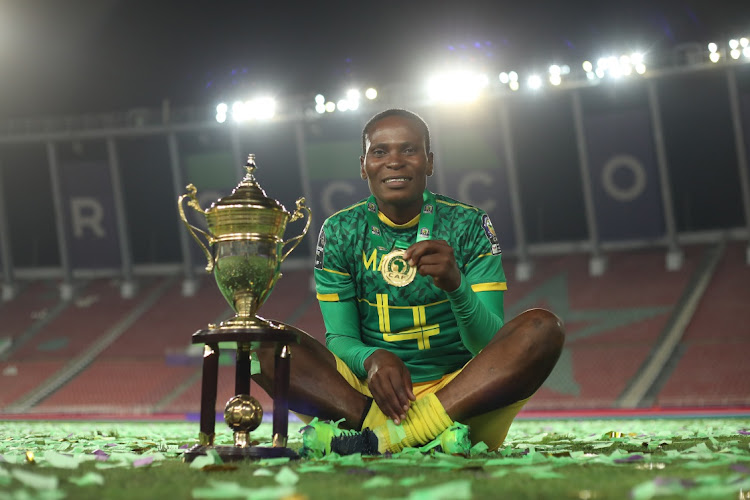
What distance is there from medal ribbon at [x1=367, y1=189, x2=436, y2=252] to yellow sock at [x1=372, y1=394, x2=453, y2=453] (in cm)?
81

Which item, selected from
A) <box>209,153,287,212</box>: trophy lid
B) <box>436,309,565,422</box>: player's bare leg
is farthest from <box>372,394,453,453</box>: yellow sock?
<box>209,153,287,212</box>: trophy lid

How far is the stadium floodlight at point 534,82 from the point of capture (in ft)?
61.5

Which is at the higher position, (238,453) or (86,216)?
(86,216)

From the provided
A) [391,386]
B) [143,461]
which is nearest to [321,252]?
[391,386]

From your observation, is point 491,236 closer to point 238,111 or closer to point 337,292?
point 337,292

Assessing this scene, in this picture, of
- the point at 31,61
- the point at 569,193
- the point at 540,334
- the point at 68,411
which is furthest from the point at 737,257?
the point at 31,61

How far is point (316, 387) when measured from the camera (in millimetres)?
3572

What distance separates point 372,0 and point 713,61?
8.35m

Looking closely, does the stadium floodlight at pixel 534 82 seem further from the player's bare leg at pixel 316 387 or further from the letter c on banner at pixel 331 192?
the player's bare leg at pixel 316 387

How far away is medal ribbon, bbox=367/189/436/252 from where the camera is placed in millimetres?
3711

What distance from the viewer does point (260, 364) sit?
11.9 ft

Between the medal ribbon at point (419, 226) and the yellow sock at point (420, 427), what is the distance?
0.81m

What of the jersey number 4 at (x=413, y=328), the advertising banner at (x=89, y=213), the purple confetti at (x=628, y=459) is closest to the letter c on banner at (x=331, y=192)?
the advertising banner at (x=89, y=213)

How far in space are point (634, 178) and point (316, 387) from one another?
680 inches
